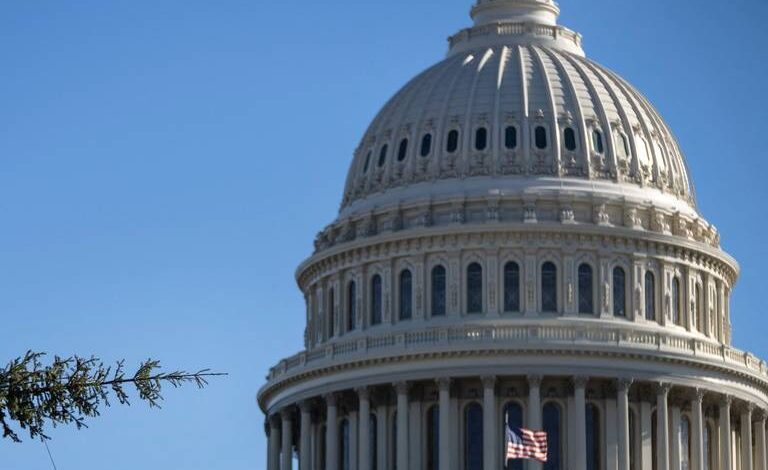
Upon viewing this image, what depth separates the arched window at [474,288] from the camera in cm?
9625

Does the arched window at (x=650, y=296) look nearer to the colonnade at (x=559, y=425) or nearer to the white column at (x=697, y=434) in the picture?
the colonnade at (x=559, y=425)

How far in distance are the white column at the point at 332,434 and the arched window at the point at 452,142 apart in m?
13.1

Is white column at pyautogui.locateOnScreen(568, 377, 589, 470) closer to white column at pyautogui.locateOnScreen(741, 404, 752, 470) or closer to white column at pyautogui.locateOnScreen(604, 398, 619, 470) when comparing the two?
white column at pyautogui.locateOnScreen(604, 398, 619, 470)

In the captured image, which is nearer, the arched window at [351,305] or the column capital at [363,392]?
the column capital at [363,392]

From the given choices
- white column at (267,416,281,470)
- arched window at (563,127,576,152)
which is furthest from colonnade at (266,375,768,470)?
arched window at (563,127,576,152)

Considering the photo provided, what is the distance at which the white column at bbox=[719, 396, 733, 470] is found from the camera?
9500 centimetres

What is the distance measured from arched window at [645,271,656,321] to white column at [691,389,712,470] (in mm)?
4554

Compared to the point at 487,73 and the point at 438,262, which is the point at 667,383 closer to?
the point at 438,262

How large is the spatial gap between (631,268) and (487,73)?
12.6m

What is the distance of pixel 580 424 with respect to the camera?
92.2m

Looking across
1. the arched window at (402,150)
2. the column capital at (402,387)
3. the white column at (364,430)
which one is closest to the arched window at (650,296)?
the column capital at (402,387)

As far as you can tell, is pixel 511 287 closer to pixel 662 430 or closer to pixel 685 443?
pixel 662 430

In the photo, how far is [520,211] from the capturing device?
97.8 m

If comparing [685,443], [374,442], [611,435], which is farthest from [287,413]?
[685,443]
